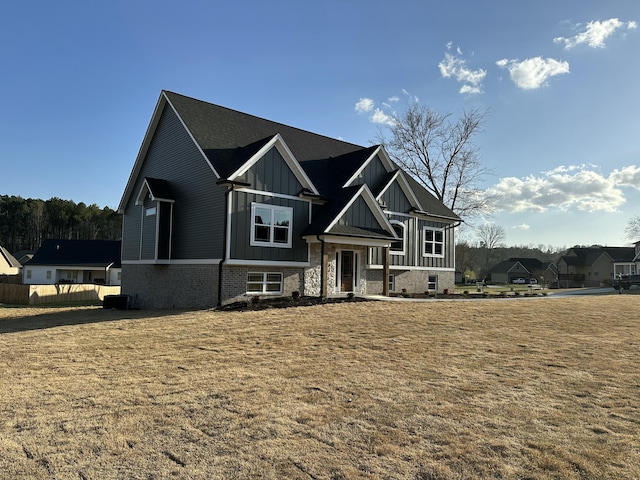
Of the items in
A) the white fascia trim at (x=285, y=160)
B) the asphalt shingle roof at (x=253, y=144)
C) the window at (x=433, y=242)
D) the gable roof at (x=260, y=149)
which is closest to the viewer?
the white fascia trim at (x=285, y=160)

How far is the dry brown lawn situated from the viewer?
4215 mm

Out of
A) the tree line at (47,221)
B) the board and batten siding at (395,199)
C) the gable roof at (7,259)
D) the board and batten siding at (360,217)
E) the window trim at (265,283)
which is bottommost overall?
the window trim at (265,283)

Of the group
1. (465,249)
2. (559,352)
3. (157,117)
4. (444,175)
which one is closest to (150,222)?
(157,117)

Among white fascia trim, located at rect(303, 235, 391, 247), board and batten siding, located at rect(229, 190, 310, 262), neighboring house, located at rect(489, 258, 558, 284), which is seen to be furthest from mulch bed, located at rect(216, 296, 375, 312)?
neighboring house, located at rect(489, 258, 558, 284)

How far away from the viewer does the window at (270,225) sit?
17.9 metres

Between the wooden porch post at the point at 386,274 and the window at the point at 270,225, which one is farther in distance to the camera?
the wooden porch post at the point at 386,274

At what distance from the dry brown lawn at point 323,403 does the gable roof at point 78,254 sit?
44.6 m

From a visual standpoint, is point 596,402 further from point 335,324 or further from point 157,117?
point 157,117

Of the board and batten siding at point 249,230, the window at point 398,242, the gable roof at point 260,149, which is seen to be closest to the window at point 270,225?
the board and batten siding at point 249,230

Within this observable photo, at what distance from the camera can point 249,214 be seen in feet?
58.1

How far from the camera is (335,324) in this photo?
1238 centimetres

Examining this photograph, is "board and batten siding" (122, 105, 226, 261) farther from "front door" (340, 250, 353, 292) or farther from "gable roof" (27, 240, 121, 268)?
"gable roof" (27, 240, 121, 268)

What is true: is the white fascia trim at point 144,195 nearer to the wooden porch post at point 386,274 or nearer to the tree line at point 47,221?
the wooden porch post at point 386,274

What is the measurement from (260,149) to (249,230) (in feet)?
10.6
